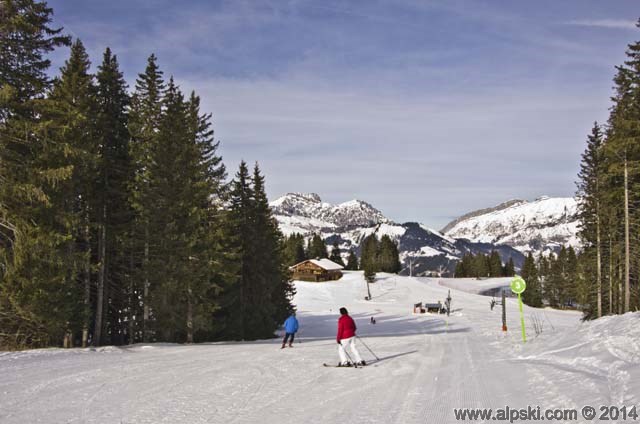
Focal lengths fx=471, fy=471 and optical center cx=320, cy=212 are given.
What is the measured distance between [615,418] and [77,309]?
2099 cm

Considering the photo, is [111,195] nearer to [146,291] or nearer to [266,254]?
[146,291]

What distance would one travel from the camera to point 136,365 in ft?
45.1

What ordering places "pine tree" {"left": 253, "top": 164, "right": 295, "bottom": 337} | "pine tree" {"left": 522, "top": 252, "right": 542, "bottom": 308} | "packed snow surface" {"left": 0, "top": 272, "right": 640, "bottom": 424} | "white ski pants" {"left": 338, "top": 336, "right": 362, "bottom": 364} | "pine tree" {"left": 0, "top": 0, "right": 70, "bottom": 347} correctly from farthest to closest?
"pine tree" {"left": 522, "top": 252, "right": 542, "bottom": 308} < "pine tree" {"left": 253, "top": 164, "right": 295, "bottom": 337} < "pine tree" {"left": 0, "top": 0, "right": 70, "bottom": 347} < "white ski pants" {"left": 338, "top": 336, "right": 362, "bottom": 364} < "packed snow surface" {"left": 0, "top": 272, "right": 640, "bottom": 424}

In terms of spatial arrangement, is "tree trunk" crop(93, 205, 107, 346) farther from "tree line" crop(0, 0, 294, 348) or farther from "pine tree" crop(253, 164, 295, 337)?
"pine tree" crop(253, 164, 295, 337)

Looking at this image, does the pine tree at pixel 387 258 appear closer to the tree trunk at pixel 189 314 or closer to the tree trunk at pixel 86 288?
the tree trunk at pixel 189 314

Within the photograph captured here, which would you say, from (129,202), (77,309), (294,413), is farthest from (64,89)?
(294,413)

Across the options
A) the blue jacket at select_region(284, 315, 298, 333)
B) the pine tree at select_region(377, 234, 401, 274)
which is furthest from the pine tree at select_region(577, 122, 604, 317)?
the pine tree at select_region(377, 234, 401, 274)

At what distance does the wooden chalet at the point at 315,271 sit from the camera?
12294cm

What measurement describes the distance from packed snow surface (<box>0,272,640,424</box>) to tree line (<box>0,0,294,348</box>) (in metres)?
3.74

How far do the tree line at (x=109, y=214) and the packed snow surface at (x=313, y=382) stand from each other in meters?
3.74

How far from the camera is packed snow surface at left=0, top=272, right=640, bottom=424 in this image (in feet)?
27.6

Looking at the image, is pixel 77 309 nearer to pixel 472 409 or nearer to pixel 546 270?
pixel 472 409

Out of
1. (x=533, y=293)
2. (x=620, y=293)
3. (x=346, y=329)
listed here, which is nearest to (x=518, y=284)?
(x=346, y=329)

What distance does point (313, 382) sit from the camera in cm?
1155
